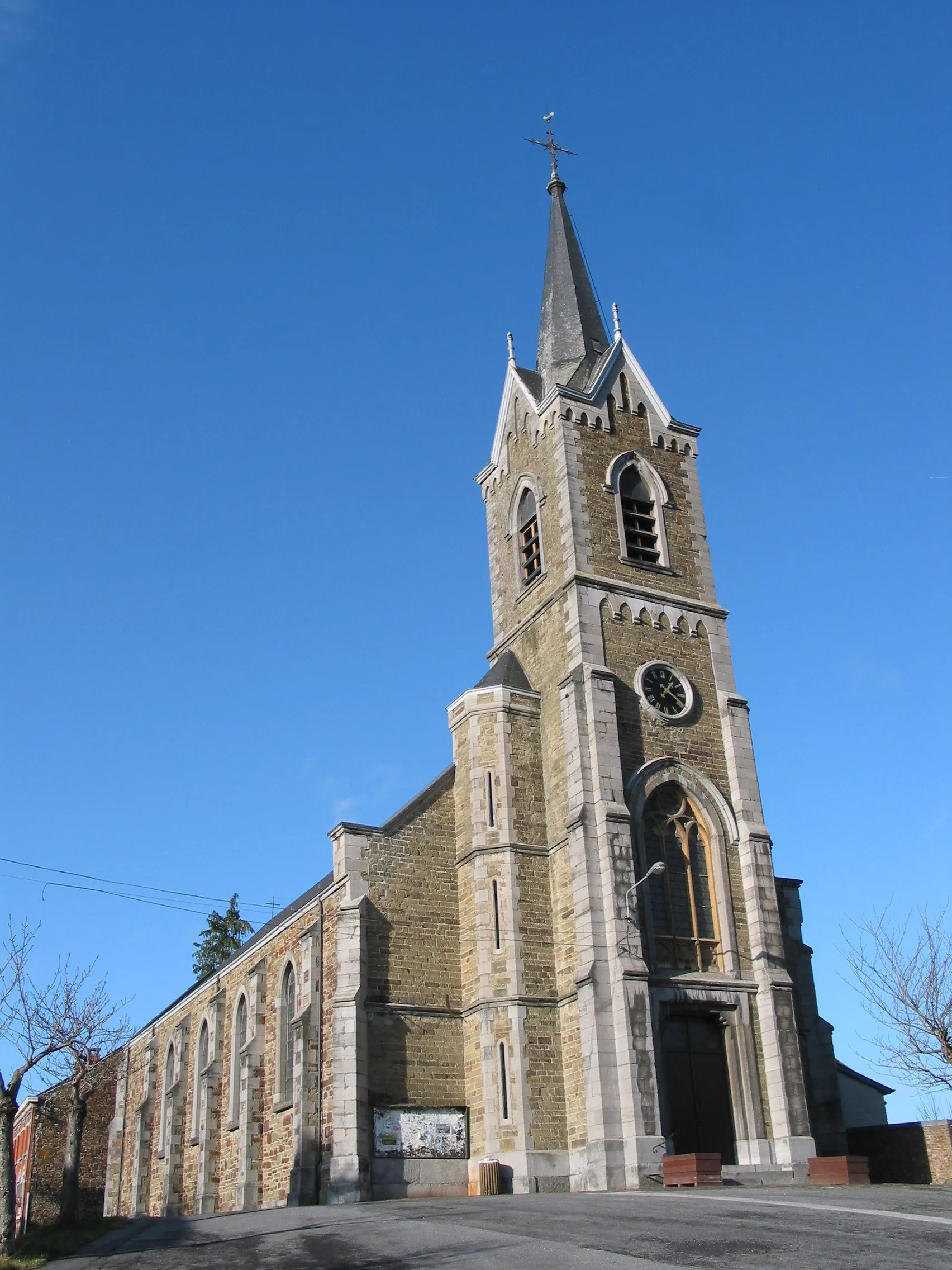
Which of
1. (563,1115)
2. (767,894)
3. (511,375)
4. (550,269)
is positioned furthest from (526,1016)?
(550,269)

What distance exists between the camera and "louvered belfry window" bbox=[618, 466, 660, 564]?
3181 cm

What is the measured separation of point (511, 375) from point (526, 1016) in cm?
1908

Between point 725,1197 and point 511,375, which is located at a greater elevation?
point 511,375

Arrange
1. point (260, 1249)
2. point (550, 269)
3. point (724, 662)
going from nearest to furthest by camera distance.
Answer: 1. point (260, 1249)
2. point (724, 662)
3. point (550, 269)

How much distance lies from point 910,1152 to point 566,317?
2476 centimetres

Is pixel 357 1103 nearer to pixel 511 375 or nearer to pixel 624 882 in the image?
pixel 624 882

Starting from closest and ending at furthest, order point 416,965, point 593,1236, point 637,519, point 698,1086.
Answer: point 593,1236 → point 698,1086 → point 416,965 → point 637,519

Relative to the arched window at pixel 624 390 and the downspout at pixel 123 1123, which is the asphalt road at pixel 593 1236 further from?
the downspout at pixel 123 1123

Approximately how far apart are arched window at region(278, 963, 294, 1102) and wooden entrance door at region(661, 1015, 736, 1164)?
10423 millimetres

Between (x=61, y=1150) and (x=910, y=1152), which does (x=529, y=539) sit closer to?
(x=910, y=1152)

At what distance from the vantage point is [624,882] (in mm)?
25594

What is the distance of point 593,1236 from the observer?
44.2ft

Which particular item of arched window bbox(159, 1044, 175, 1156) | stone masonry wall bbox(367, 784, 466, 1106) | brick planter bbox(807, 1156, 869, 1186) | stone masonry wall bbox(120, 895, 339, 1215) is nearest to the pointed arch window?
stone masonry wall bbox(120, 895, 339, 1215)

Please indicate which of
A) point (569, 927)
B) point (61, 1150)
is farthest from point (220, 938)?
point (569, 927)
